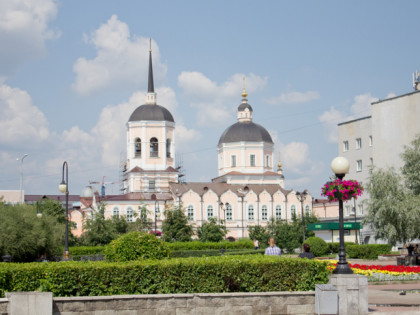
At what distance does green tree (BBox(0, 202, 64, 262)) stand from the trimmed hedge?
28.1 metres

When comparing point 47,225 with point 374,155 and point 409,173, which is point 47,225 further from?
point 374,155

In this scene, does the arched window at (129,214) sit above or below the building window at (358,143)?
below

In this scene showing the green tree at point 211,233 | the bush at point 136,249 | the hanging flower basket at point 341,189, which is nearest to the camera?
the hanging flower basket at point 341,189

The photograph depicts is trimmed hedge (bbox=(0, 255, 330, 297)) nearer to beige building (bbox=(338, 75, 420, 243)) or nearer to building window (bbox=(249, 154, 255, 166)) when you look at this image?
beige building (bbox=(338, 75, 420, 243))

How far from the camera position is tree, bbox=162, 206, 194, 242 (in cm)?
6738

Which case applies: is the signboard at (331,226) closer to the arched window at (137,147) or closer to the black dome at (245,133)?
the black dome at (245,133)

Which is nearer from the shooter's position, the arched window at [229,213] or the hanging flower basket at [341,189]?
the hanging flower basket at [341,189]

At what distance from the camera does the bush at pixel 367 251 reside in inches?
1622

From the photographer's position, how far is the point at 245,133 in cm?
9550

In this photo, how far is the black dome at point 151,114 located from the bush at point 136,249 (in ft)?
244

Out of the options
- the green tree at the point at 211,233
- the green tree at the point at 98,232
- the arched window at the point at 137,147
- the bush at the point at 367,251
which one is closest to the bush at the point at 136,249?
the bush at the point at 367,251

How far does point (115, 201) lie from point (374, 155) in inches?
1467

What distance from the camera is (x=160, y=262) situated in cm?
1452

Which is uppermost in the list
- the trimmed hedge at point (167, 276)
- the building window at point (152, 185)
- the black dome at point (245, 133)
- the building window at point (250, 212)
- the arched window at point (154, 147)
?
the black dome at point (245, 133)
